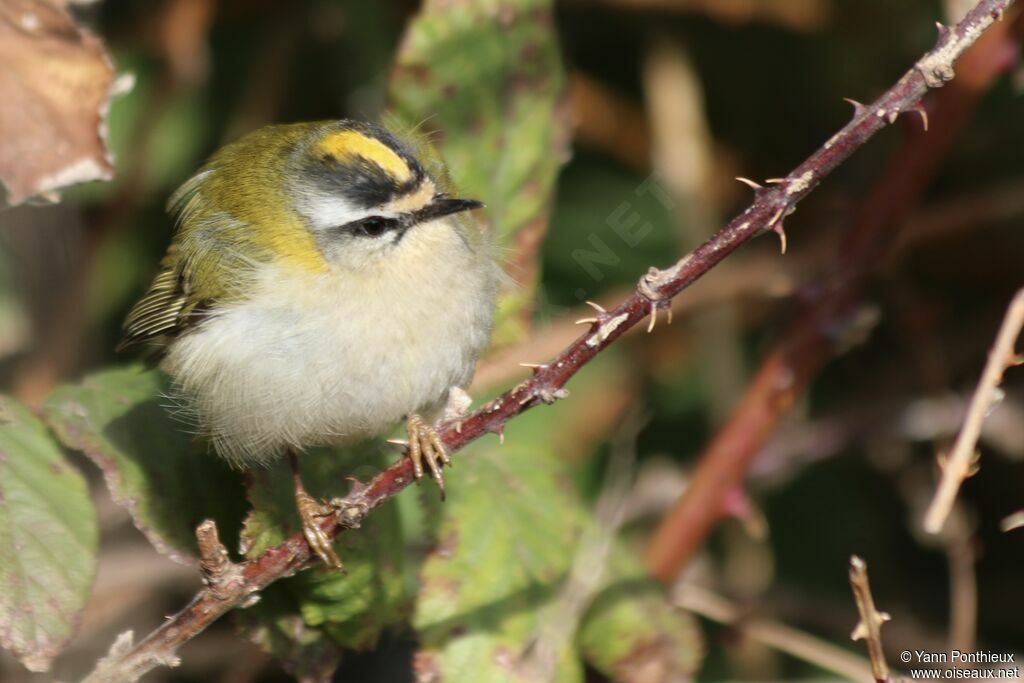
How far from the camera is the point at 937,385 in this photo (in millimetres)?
3760

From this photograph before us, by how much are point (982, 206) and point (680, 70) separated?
1.11 meters

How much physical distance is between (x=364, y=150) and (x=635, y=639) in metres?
1.24

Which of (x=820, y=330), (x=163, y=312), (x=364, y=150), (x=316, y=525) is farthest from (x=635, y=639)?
(x=163, y=312)

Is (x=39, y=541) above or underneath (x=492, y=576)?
above

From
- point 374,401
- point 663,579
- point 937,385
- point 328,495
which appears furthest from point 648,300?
point 937,385

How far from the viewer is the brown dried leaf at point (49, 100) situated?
2.46 meters

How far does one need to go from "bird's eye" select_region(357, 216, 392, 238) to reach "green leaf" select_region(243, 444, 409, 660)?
0.57 m

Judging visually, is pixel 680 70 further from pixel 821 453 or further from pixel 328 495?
pixel 328 495

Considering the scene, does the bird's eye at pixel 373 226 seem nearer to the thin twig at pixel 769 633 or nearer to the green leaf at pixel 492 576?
the green leaf at pixel 492 576

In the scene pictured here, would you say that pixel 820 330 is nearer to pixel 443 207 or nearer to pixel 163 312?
pixel 443 207

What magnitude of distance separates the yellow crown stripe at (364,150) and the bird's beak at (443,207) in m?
0.08

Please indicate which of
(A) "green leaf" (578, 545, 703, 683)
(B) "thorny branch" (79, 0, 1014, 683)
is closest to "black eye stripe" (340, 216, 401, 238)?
(B) "thorny branch" (79, 0, 1014, 683)

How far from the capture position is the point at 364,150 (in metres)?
2.79

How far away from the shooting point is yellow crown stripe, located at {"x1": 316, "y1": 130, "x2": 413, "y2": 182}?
275cm
